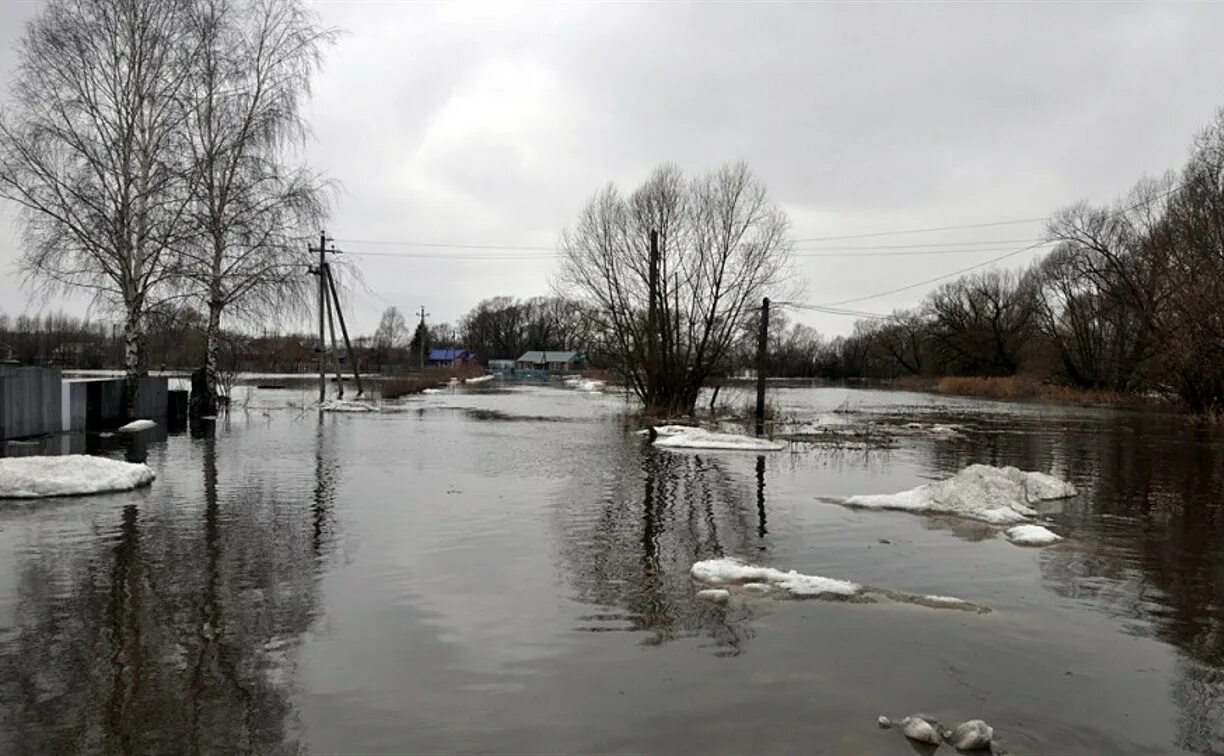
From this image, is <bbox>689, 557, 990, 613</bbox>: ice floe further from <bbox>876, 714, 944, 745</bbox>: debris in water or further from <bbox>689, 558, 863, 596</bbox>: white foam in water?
<bbox>876, 714, 944, 745</bbox>: debris in water

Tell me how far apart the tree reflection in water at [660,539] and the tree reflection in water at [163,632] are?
2382 millimetres

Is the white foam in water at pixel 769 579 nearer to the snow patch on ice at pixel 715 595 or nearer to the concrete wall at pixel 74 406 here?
the snow patch on ice at pixel 715 595

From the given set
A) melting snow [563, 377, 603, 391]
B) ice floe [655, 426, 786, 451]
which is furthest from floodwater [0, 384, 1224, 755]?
melting snow [563, 377, 603, 391]

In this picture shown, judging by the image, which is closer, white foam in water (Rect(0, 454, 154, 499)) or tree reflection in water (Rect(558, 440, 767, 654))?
tree reflection in water (Rect(558, 440, 767, 654))

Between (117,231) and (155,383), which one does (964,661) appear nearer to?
(117,231)

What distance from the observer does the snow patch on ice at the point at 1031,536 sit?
8820 millimetres

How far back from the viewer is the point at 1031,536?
8945mm

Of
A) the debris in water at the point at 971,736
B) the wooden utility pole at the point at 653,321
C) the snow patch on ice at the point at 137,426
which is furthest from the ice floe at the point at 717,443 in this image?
the debris in water at the point at 971,736

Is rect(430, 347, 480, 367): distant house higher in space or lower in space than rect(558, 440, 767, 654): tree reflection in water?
higher

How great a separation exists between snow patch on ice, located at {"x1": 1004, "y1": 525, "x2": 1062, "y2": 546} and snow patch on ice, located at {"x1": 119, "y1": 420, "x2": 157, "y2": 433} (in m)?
19.6

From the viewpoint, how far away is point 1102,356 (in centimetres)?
5469

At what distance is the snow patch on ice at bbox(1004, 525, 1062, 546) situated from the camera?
8.82m

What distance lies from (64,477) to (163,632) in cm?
680

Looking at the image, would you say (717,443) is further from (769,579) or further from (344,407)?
(344,407)
